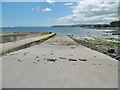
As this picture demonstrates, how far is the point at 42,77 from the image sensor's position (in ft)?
39.5

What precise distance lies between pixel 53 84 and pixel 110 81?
8.73 feet

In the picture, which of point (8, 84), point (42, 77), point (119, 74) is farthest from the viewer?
point (119, 74)

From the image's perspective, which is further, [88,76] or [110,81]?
[88,76]

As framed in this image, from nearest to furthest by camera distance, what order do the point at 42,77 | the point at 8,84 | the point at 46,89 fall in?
the point at 46,89 < the point at 8,84 < the point at 42,77

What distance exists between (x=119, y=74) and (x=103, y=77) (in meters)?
1.30

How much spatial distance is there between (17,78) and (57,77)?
1896mm

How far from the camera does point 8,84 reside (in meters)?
10.5

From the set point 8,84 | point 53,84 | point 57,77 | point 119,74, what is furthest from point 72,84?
point 119,74

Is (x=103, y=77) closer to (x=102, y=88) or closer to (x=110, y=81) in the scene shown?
(x=110, y=81)

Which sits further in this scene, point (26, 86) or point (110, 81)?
point (110, 81)

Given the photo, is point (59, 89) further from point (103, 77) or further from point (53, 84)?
point (103, 77)

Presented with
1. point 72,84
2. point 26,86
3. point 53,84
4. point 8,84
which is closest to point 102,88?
point 72,84

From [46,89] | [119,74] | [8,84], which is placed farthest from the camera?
[119,74]

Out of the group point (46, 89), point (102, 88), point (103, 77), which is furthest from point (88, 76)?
point (46, 89)
